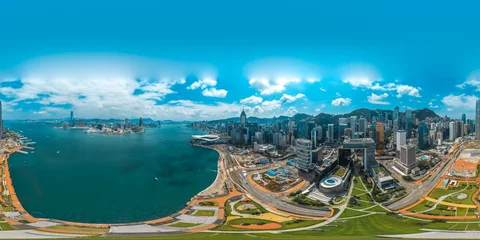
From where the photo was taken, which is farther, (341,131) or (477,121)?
(341,131)

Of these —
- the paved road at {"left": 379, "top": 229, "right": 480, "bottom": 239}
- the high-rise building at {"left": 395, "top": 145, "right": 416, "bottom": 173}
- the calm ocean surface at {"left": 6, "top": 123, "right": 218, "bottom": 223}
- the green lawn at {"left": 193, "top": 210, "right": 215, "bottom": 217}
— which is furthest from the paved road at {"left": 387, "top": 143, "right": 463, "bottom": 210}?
the calm ocean surface at {"left": 6, "top": 123, "right": 218, "bottom": 223}

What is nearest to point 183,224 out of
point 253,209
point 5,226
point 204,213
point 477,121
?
point 204,213

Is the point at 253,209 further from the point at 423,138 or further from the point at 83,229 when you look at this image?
the point at 423,138

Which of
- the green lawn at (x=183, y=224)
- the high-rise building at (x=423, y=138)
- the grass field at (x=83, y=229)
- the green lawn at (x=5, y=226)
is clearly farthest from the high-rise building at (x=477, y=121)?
the green lawn at (x=5, y=226)

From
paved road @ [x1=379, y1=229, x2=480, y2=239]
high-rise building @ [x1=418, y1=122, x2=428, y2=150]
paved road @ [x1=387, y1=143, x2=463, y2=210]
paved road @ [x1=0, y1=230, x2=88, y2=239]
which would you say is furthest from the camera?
high-rise building @ [x1=418, y1=122, x2=428, y2=150]

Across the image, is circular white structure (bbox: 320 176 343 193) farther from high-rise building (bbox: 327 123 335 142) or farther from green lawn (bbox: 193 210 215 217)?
high-rise building (bbox: 327 123 335 142)

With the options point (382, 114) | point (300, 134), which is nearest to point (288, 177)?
point (300, 134)

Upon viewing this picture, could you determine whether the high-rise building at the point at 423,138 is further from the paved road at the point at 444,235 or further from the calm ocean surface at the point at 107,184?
the paved road at the point at 444,235

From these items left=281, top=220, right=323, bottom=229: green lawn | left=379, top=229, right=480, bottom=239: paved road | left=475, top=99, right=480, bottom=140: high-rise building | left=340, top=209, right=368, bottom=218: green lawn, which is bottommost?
left=281, top=220, right=323, bottom=229: green lawn
